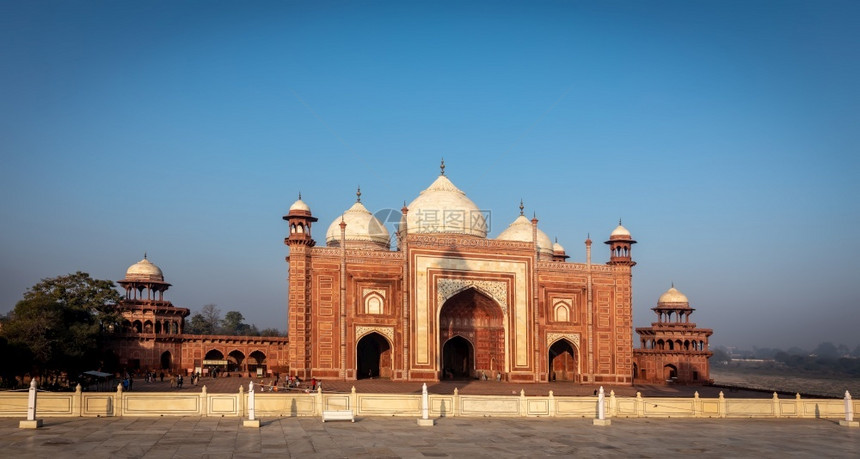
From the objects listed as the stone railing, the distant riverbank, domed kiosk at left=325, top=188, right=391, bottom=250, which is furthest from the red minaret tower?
the distant riverbank

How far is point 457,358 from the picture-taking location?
42.4 m

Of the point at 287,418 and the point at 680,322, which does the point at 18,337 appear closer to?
the point at 287,418

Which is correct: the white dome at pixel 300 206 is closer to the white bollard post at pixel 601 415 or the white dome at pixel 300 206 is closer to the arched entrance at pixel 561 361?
the arched entrance at pixel 561 361

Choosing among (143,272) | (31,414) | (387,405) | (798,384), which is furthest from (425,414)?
(798,384)

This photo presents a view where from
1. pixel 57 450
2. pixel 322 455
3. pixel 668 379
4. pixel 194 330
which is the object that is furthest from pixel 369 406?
pixel 194 330

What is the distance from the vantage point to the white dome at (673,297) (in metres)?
48.3

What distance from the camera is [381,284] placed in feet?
124

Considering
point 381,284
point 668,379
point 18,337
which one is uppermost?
point 381,284

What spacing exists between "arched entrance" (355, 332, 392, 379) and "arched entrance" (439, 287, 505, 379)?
299cm

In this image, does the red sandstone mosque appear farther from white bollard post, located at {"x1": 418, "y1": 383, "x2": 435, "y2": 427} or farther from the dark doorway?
white bollard post, located at {"x1": 418, "y1": 383, "x2": 435, "y2": 427}

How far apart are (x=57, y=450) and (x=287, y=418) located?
6129mm

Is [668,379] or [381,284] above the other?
[381,284]

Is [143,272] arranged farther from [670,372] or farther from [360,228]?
[670,372]

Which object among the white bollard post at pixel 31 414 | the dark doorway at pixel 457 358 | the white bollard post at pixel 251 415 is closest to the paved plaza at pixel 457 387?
the dark doorway at pixel 457 358
